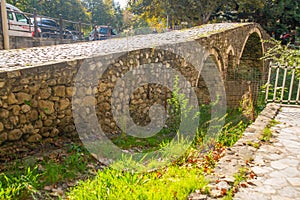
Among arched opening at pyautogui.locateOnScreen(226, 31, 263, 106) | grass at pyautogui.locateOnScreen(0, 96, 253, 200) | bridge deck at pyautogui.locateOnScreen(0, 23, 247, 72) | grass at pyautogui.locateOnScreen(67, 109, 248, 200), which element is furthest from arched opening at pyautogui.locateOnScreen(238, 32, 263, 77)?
grass at pyautogui.locateOnScreen(67, 109, 248, 200)

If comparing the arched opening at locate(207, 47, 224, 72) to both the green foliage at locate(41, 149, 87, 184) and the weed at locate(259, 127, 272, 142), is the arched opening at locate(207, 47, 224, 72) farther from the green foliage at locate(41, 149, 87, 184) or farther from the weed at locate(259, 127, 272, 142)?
the green foliage at locate(41, 149, 87, 184)

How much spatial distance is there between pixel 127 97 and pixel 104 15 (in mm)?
33680

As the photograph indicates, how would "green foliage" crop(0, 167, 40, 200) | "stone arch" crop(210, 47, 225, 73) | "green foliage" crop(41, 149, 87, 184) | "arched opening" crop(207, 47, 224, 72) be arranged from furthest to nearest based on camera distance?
1. "arched opening" crop(207, 47, 224, 72)
2. "stone arch" crop(210, 47, 225, 73)
3. "green foliage" crop(41, 149, 87, 184)
4. "green foliage" crop(0, 167, 40, 200)

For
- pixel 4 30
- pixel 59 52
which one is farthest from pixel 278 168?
pixel 4 30

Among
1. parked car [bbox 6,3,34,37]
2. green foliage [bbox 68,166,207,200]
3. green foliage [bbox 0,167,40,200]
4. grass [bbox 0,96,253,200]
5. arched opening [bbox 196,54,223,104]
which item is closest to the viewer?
green foliage [bbox 68,166,207,200]

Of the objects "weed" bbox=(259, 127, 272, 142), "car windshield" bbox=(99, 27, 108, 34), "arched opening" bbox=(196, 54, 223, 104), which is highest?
"car windshield" bbox=(99, 27, 108, 34)

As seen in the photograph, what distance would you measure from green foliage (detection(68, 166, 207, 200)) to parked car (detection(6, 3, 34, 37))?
9.14m

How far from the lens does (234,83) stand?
9.89m

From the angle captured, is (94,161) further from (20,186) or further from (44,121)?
(20,186)

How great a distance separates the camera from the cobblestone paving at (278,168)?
2.57 meters

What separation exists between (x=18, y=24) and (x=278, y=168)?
11082 mm

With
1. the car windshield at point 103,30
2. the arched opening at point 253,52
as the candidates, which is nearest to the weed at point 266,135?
the arched opening at point 253,52

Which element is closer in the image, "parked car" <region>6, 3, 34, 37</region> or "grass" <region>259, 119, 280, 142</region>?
"grass" <region>259, 119, 280, 142</region>

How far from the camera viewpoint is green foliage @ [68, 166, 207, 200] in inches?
108
